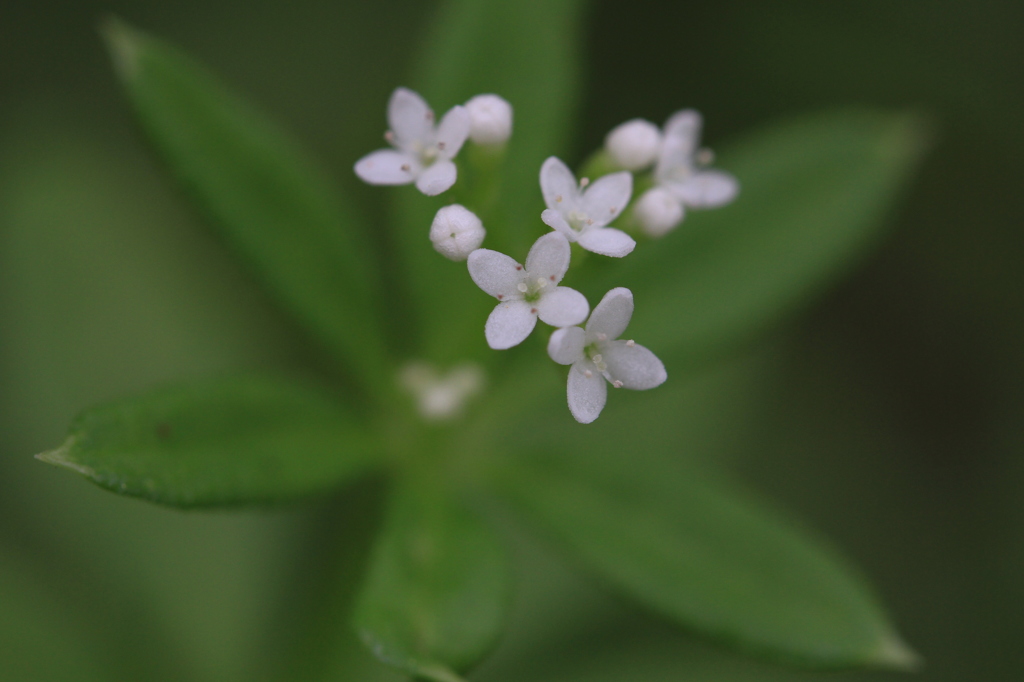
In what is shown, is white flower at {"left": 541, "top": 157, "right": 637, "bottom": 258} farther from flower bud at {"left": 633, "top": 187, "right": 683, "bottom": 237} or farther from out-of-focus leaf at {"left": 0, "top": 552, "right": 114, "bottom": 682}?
out-of-focus leaf at {"left": 0, "top": 552, "right": 114, "bottom": 682}

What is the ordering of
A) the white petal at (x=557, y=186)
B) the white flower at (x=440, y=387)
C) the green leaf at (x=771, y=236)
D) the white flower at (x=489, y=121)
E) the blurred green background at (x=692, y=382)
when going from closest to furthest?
1. the white petal at (x=557, y=186)
2. the white flower at (x=489, y=121)
3. the white flower at (x=440, y=387)
4. the green leaf at (x=771, y=236)
5. the blurred green background at (x=692, y=382)

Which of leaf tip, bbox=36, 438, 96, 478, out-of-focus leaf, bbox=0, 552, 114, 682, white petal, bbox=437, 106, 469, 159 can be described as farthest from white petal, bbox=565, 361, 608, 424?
out-of-focus leaf, bbox=0, 552, 114, 682

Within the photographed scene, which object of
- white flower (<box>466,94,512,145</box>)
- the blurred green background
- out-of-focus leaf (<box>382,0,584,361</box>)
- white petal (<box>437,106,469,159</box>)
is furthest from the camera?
the blurred green background

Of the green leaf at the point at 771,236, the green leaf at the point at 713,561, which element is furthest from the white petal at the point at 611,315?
the green leaf at the point at 771,236

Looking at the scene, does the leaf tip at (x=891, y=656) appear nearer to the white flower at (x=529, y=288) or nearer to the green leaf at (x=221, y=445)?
the white flower at (x=529, y=288)

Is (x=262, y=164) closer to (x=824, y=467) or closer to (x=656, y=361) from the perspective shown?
(x=656, y=361)

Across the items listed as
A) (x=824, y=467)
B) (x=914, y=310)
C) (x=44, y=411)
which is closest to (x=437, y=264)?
(x=44, y=411)

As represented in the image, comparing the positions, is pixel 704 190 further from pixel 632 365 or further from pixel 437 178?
pixel 437 178
